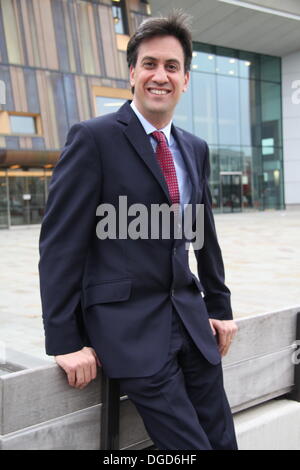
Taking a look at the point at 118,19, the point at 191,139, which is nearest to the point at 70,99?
the point at 118,19

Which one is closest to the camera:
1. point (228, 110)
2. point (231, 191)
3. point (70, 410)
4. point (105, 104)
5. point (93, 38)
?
point (70, 410)

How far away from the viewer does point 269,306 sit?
635cm

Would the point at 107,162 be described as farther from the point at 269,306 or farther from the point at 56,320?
the point at 269,306

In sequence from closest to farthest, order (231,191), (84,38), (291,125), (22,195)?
1. (84,38)
2. (22,195)
3. (231,191)
4. (291,125)

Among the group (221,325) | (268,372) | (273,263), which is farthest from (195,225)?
(273,263)

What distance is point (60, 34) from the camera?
20047 millimetres

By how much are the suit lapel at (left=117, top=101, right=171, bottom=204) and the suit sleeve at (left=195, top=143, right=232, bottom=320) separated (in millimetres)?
469

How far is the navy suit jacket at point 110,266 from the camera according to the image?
2113mm

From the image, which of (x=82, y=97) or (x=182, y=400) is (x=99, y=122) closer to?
(x=182, y=400)

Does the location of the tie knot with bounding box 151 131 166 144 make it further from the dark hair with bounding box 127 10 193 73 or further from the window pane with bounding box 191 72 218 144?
the window pane with bounding box 191 72 218 144

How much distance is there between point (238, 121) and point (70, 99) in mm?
14287

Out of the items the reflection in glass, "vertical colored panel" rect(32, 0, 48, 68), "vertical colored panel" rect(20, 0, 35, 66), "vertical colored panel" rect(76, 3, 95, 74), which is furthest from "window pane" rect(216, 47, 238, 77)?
the reflection in glass

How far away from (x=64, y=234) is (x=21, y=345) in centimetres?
290

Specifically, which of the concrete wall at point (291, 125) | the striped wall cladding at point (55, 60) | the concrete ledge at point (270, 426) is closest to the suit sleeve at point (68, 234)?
the concrete ledge at point (270, 426)
